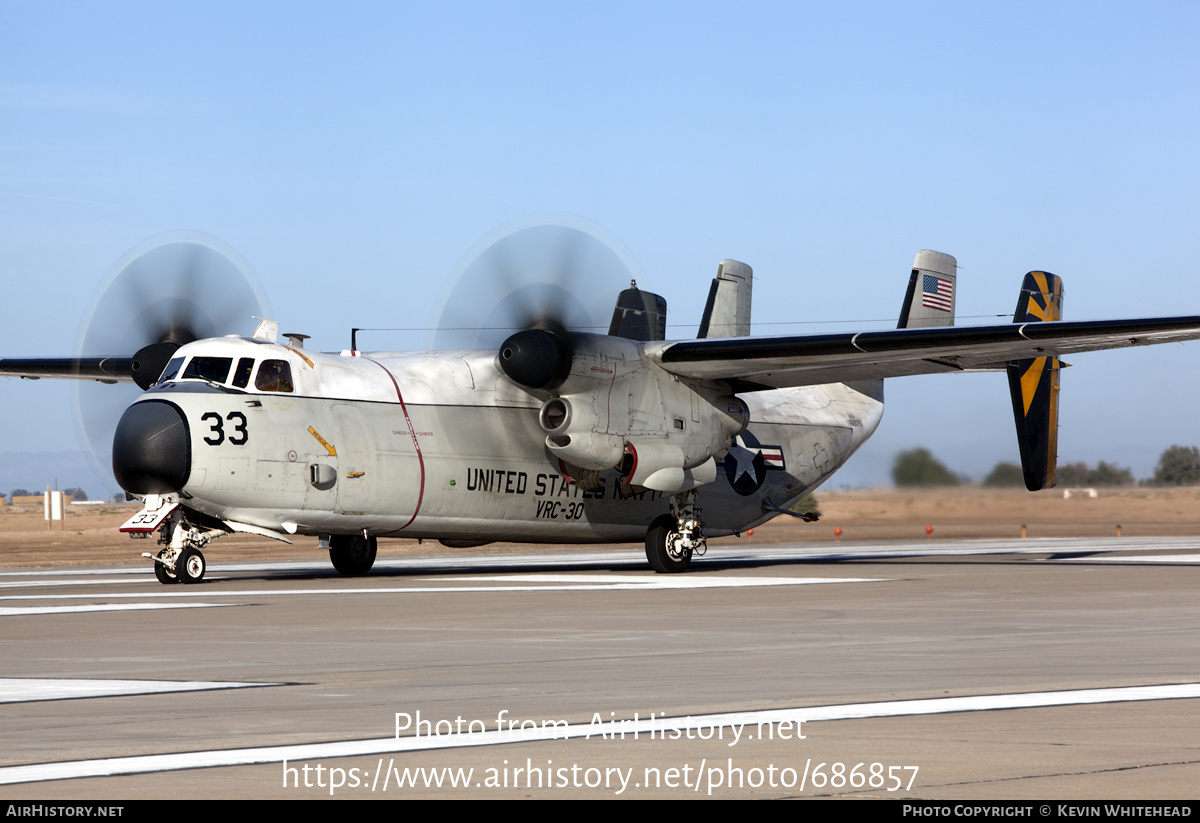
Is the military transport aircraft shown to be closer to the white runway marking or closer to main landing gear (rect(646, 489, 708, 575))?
main landing gear (rect(646, 489, 708, 575))

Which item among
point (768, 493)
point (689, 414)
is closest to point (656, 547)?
point (689, 414)

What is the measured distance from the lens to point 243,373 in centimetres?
2019

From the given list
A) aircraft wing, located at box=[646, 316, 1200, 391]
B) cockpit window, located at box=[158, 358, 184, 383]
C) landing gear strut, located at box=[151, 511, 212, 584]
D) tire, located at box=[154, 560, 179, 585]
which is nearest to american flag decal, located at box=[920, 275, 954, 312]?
aircraft wing, located at box=[646, 316, 1200, 391]

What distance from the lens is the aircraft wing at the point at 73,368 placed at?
26281 mm

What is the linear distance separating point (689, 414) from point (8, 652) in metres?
14.4

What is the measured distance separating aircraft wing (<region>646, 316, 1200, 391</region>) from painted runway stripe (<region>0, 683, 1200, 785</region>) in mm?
12976

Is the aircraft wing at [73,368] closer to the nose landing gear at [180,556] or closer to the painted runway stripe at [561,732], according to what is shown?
the nose landing gear at [180,556]

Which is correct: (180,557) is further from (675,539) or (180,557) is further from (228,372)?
(675,539)

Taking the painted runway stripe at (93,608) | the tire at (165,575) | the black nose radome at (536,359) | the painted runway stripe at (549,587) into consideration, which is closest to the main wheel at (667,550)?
the painted runway stripe at (549,587)

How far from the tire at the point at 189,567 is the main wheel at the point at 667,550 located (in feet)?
25.6

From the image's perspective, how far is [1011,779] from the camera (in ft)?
18.2

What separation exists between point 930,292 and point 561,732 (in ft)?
76.3

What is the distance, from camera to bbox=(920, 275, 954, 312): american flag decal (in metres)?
28.4
